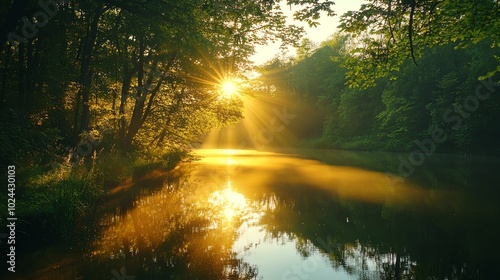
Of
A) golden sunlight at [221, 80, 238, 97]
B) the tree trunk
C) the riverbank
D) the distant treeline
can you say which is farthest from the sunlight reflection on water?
the distant treeline

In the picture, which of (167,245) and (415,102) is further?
(415,102)

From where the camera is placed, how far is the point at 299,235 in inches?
330

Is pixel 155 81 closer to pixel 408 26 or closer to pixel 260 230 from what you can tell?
pixel 260 230

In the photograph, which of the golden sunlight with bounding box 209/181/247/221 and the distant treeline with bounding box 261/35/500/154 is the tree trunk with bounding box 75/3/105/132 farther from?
the distant treeline with bounding box 261/35/500/154

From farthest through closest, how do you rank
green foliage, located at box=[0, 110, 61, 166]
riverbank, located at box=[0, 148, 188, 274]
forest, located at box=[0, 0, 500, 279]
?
forest, located at box=[0, 0, 500, 279]
green foliage, located at box=[0, 110, 61, 166]
riverbank, located at box=[0, 148, 188, 274]

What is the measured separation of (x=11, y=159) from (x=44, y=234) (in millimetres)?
2025

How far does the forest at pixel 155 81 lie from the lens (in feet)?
27.5

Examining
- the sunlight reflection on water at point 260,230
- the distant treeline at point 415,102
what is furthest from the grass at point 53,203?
the distant treeline at point 415,102

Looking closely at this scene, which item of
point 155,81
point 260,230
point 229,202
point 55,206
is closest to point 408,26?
point 260,230

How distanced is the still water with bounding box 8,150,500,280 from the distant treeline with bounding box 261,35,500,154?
6966 mm

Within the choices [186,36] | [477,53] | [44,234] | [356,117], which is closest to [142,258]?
[44,234]

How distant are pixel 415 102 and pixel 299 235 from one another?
38.9 meters

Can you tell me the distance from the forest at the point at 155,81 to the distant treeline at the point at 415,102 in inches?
7.7

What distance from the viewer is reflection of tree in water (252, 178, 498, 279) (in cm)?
631
